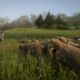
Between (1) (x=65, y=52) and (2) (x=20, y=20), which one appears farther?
(2) (x=20, y=20)

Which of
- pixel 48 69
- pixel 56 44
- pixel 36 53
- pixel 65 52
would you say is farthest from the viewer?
pixel 36 53

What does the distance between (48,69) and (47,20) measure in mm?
39200

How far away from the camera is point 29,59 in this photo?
438cm

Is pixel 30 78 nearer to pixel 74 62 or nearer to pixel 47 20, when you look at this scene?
pixel 74 62

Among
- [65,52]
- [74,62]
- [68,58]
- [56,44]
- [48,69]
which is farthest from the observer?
[56,44]

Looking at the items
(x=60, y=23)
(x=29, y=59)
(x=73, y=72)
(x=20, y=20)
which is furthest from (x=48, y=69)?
(x=20, y=20)

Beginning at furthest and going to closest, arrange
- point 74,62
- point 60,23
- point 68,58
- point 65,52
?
point 60,23
point 65,52
point 68,58
point 74,62

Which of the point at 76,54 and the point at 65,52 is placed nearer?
the point at 76,54

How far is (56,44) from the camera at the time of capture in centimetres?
437

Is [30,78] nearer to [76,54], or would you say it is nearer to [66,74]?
[66,74]

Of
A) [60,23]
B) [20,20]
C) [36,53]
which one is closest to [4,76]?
[36,53]

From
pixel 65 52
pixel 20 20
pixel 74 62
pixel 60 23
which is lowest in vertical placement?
pixel 74 62

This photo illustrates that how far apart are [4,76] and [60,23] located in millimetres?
38494

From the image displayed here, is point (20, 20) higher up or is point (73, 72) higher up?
point (20, 20)
